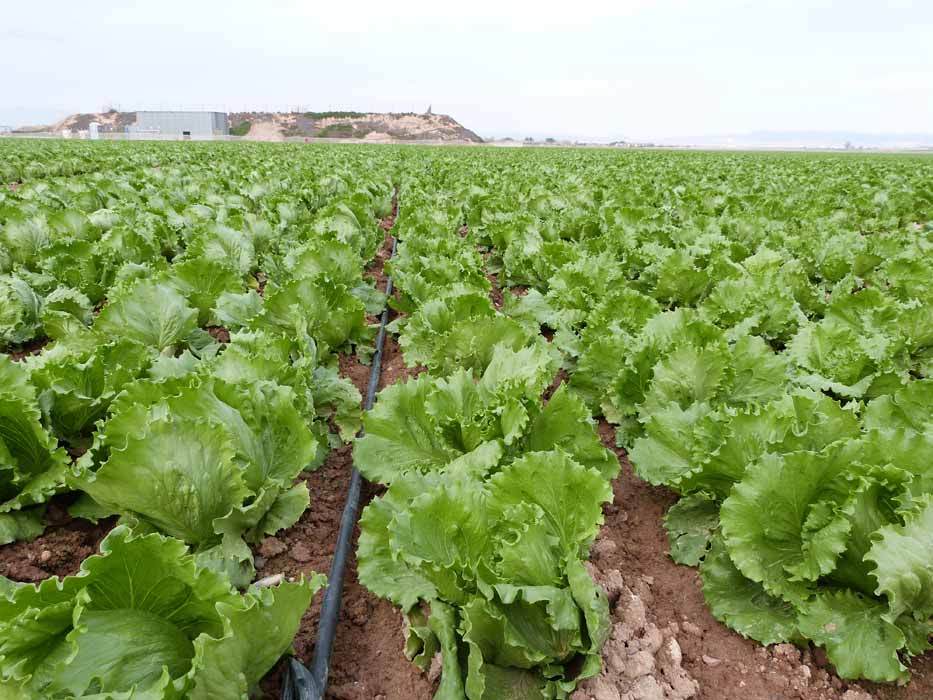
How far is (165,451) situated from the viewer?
7.56 ft

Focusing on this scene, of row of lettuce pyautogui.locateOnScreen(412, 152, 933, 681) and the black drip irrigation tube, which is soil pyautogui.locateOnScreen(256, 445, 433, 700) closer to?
the black drip irrigation tube

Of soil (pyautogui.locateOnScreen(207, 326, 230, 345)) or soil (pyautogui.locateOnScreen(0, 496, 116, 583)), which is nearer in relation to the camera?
soil (pyautogui.locateOnScreen(0, 496, 116, 583))

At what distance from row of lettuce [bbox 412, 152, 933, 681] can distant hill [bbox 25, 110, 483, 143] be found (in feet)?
295

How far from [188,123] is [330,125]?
913 inches

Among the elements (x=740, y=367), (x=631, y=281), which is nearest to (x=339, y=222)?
(x=631, y=281)

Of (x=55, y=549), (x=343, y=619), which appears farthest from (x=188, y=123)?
(x=343, y=619)

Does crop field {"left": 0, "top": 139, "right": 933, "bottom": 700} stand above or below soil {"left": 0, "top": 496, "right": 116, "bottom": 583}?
above

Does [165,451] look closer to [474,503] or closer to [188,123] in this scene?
[474,503]

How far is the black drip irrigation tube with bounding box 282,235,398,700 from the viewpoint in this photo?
2.08m

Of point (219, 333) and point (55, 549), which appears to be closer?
point (55, 549)

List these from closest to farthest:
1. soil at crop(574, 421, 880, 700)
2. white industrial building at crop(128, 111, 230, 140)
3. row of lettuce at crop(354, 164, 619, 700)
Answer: row of lettuce at crop(354, 164, 619, 700), soil at crop(574, 421, 880, 700), white industrial building at crop(128, 111, 230, 140)

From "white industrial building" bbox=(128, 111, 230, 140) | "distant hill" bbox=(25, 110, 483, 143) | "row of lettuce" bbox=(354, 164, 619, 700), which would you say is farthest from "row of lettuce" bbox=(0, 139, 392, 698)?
"white industrial building" bbox=(128, 111, 230, 140)

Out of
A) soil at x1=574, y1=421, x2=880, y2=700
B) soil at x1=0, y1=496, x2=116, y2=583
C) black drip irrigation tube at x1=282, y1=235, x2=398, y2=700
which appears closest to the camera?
black drip irrigation tube at x1=282, y1=235, x2=398, y2=700

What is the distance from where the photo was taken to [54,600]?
1666 mm
